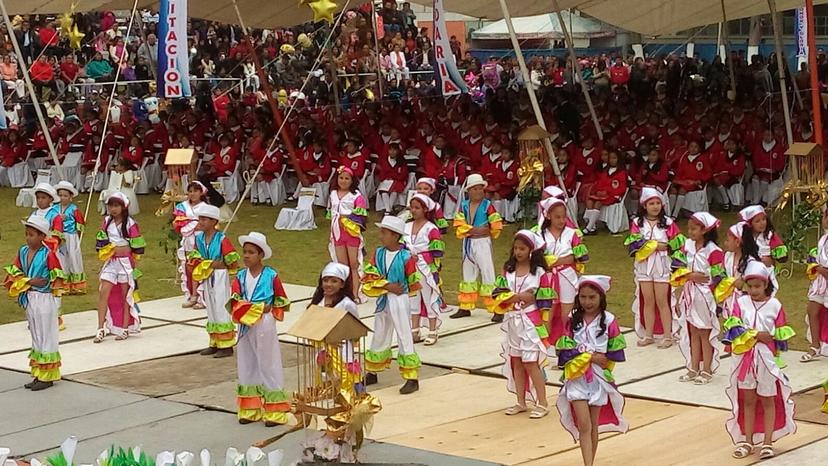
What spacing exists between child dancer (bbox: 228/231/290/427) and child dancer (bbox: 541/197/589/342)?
2.73 m

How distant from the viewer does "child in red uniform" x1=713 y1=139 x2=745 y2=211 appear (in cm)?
2089

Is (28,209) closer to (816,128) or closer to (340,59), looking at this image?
(340,59)

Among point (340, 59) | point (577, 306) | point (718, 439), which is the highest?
point (340, 59)

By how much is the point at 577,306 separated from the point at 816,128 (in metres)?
8.41

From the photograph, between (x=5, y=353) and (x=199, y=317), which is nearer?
(x=5, y=353)

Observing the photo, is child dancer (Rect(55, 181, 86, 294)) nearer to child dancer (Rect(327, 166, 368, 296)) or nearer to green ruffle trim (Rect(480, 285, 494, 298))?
child dancer (Rect(327, 166, 368, 296))

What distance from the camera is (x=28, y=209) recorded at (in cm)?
2434

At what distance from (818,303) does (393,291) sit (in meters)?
3.61

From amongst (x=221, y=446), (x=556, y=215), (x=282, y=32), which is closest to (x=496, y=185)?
→ (x=556, y=215)

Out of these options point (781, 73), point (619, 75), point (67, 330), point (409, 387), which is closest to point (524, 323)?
point (409, 387)

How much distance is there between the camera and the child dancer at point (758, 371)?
10.1 m

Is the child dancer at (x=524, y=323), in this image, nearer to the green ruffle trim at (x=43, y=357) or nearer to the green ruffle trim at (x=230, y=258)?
the green ruffle trim at (x=230, y=258)

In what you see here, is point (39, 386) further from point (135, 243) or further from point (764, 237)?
point (764, 237)

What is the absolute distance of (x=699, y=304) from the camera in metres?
12.4
